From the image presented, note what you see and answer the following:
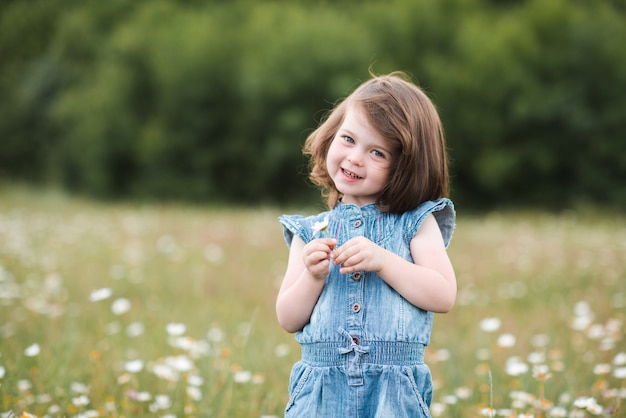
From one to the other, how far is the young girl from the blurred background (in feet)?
63.3

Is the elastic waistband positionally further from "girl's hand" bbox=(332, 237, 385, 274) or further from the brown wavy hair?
the brown wavy hair

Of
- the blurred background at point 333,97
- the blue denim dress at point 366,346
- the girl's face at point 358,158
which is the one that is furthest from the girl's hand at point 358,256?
the blurred background at point 333,97

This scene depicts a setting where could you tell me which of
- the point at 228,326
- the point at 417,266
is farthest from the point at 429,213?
the point at 228,326

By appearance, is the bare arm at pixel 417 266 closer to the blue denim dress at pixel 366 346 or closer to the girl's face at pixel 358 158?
the blue denim dress at pixel 366 346

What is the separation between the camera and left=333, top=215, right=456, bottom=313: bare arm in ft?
5.77

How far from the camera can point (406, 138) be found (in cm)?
189

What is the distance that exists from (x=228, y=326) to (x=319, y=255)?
9.04ft

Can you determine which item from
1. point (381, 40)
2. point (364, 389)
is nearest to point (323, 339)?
point (364, 389)

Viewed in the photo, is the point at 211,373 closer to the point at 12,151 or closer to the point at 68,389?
the point at 68,389

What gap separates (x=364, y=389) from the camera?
1.81 meters

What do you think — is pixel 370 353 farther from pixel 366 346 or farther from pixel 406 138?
pixel 406 138

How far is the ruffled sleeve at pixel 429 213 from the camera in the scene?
1.91 metres

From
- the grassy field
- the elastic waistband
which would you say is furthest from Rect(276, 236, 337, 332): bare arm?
the grassy field

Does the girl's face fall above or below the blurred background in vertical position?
below
